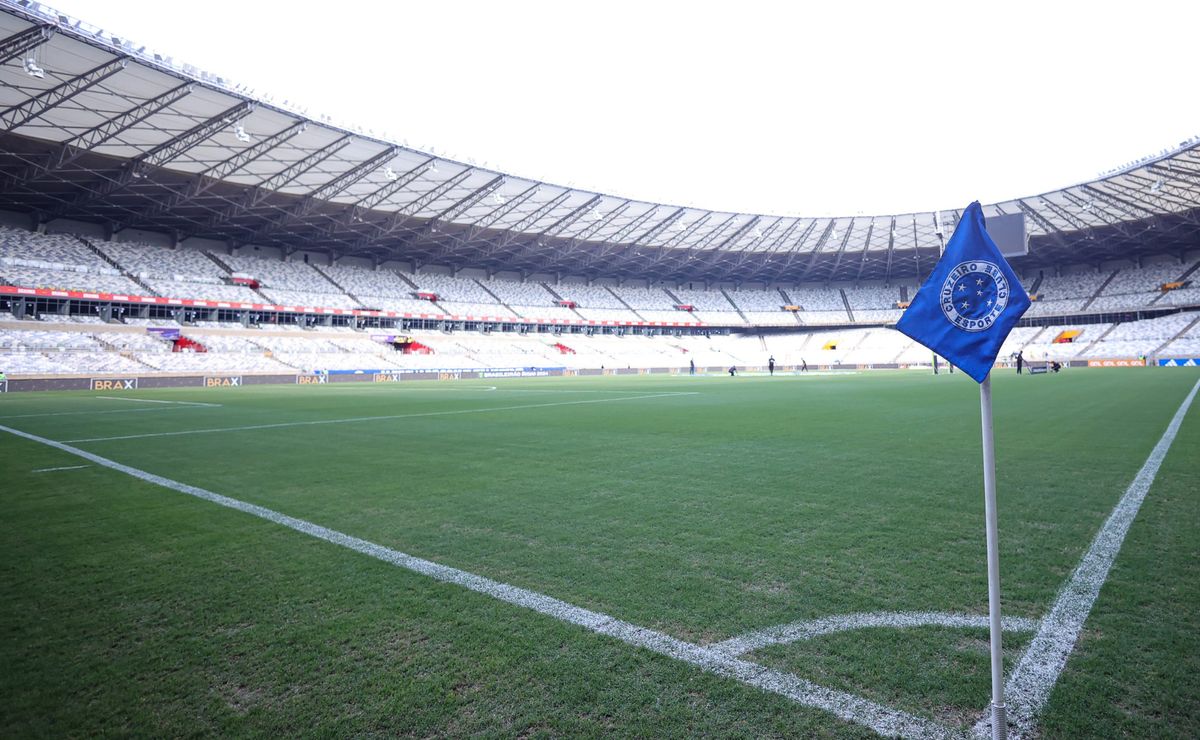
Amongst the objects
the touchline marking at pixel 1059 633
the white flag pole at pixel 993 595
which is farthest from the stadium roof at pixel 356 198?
the touchline marking at pixel 1059 633

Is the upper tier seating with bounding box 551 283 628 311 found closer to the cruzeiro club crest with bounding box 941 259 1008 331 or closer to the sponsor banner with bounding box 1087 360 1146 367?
the sponsor banner with bounding box 1087 360 1146 367

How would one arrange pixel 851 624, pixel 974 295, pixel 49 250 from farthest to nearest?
pixel 49 250 < pixel 851 624 < pixel 974 295

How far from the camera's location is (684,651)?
8.70 feet

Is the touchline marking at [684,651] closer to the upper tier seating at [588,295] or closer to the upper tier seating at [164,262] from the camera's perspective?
the upper tier seating at [164,262]

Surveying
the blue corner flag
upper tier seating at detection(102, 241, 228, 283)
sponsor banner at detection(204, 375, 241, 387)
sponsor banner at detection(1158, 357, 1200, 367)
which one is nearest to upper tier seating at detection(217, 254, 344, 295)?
upper tier seating at detection(102, 241, 228, 283)

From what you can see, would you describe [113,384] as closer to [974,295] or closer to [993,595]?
[974,295]

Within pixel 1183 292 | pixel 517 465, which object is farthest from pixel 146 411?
pixel 1183 292

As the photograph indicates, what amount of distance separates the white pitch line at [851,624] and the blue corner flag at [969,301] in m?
1.32

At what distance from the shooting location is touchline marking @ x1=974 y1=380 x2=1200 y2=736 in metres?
2.18

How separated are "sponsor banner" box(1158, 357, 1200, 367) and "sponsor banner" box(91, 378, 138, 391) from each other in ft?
260

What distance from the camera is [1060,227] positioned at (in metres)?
62.0

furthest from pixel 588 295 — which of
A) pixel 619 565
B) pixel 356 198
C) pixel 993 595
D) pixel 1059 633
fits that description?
pixel 993 595

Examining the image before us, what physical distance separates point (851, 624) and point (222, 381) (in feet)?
148

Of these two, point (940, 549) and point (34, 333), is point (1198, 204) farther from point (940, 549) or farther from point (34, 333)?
point (34, 333)
